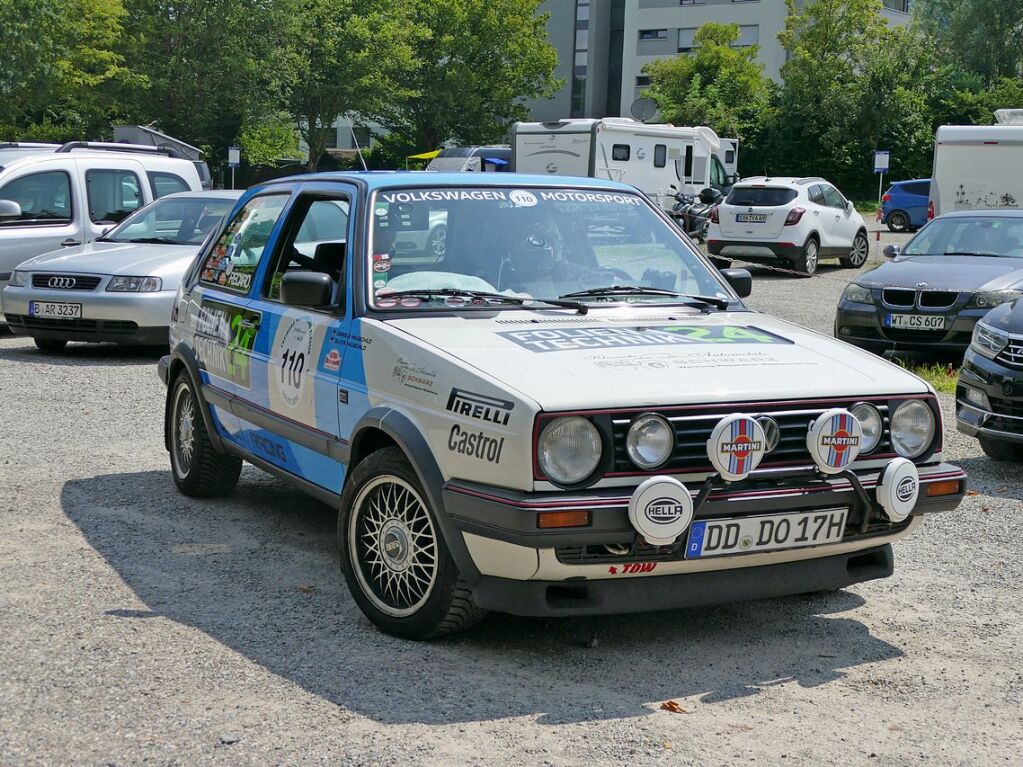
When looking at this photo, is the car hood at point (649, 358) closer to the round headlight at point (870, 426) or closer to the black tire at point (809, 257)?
the round headlight at point (870, 426)

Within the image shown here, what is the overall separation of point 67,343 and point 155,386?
3450mm

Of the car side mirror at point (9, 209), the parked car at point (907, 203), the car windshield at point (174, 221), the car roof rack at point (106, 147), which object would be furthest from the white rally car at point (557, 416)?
the parked car at point (907, 203)

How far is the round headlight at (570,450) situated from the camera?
14.1ft

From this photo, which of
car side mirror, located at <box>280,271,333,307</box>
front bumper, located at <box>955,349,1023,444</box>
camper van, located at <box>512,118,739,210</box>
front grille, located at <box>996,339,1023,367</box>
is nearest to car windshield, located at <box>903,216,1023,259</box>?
front bumper, located at <box>955,349,1023,444</box>

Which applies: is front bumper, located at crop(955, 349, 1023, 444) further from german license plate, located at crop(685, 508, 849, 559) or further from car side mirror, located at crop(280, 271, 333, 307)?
car side mirror, located at crop(280, 271, 333, 307)

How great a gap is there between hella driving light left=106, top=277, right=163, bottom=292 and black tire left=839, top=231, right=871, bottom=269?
57.5 ft

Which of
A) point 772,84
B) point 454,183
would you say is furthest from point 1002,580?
point 772,84

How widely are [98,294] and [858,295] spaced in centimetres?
727

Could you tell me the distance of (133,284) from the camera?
1232cm

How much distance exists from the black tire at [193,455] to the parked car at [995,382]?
4533 millimetres

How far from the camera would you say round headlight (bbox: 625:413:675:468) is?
436cm

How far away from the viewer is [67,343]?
13.9 m

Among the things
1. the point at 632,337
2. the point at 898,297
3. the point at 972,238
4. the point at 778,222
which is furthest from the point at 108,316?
the point at 778,222

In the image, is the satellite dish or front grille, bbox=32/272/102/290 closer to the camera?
front grille, bbox=32/272/102/290
